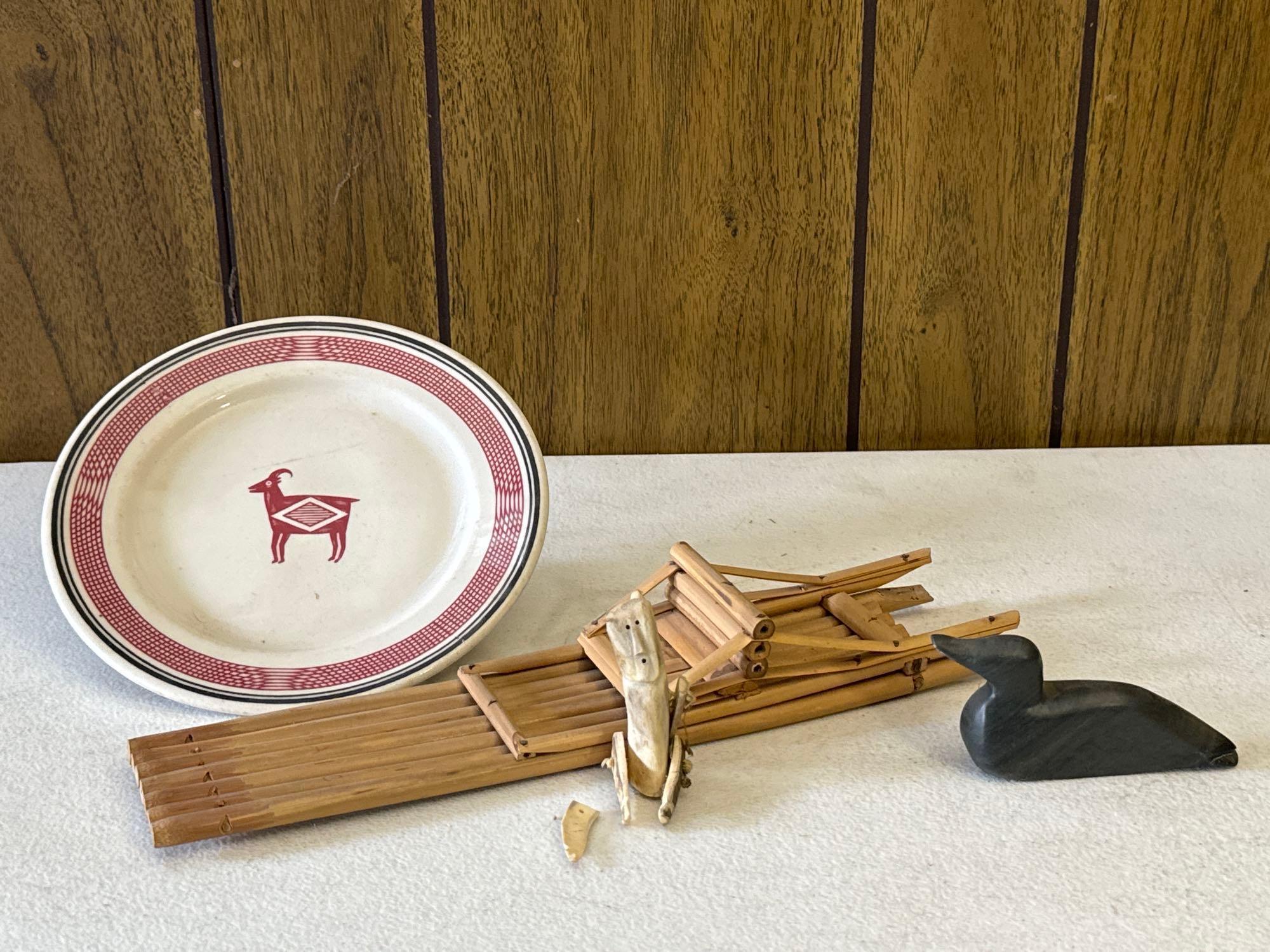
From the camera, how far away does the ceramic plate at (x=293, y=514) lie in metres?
0.97

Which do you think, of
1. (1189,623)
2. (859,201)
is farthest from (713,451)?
(1189,623)

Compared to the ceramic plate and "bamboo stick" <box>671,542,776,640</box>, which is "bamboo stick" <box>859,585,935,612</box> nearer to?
"bamboo stick" <box>671,542,776,640</box>

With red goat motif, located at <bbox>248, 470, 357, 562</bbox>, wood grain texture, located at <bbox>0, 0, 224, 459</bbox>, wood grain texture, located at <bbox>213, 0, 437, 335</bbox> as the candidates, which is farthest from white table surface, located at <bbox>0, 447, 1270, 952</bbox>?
wood grain texture, located at <bbox>213, 0, 437, 335</bbox>

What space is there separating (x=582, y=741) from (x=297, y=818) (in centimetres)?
19

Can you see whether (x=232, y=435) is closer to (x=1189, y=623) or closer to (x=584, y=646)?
(x=584, y=646)

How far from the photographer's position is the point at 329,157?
1.30 metres

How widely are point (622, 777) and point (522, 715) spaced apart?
10 centimetres

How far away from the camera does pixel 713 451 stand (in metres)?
1.46

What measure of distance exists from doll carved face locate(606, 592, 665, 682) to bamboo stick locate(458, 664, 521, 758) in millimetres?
95

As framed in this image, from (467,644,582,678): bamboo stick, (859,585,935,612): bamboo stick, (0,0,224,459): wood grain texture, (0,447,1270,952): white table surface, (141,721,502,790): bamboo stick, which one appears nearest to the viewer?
(0,447,1270,952): white table surface

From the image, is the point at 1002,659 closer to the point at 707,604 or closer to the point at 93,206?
the point at 707,604

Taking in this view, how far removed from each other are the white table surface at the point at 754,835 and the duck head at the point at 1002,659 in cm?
8

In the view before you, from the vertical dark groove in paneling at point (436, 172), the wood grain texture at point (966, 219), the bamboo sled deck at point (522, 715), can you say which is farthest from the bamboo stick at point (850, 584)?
the vertical dark groove in paneling at point (436, 172)

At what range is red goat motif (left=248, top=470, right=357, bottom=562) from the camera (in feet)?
3.40
